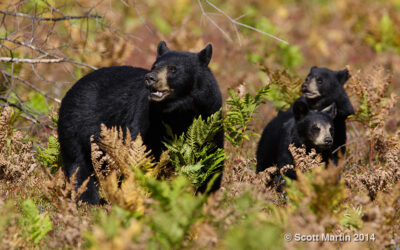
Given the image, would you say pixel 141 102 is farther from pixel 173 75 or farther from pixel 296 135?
pixel 296 135

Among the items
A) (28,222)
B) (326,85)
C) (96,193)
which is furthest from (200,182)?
(326,85)

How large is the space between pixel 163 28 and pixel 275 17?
156 inches

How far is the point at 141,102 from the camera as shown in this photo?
5.68 m

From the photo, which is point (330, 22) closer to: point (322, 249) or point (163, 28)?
point (163, 28)

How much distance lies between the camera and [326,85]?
301 inches

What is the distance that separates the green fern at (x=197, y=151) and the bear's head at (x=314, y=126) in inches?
61.4

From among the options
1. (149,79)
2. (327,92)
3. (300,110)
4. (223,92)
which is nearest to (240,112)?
(300,110)

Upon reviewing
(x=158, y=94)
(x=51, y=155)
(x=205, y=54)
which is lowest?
(x=51, y=155)

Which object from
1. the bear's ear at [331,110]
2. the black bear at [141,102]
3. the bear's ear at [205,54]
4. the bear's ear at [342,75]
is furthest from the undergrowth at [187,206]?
the bear's ear at [342,75]

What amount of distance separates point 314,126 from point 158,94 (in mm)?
2290

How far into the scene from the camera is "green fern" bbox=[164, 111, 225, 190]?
5.24 metres

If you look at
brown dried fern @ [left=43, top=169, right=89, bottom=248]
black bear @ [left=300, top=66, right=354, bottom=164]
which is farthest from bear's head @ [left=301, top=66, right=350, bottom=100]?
brown dried fern @ [left=43, top=169, right=89, bottom=248]

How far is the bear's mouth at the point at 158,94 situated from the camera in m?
5.28

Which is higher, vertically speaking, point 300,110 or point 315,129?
point 300,110
